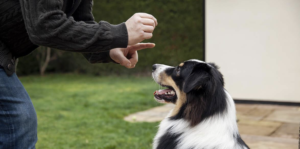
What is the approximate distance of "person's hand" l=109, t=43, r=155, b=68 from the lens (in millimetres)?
1922

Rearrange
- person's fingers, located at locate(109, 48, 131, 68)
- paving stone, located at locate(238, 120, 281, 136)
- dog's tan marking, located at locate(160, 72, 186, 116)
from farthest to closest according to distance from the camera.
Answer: paving stone, located at locate(238, 120, 281, 136) → dog's tan marking, located at locate(160, 72, 186, 116) → person's fingers, located at locate(109, 48, 131, 68)

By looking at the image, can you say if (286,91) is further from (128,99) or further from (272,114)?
(128,99)

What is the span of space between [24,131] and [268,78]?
594cm

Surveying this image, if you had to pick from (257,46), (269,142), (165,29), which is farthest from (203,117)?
(165,29)

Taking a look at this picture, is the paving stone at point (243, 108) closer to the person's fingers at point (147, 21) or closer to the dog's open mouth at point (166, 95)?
the dog's open mouth at point (166, 95)

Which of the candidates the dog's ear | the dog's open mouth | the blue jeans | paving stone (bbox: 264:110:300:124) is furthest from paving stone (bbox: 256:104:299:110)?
the blue jeans

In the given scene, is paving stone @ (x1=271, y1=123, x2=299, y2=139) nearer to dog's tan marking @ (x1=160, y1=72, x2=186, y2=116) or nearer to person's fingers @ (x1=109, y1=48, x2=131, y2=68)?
dog's tan marking @ (x1=160, y1=72, x2=186, y2=116)

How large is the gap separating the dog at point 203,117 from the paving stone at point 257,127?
261 centimetres

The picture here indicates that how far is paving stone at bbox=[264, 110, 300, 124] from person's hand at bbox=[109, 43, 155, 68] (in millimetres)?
4094

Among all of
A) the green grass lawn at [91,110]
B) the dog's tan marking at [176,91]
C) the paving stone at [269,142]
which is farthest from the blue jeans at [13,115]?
the paving stone at [269,142]

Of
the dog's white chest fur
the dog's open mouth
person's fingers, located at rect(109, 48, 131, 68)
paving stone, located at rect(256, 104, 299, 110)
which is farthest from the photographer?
paving stone, located at rect(256, 104, 299, 110)

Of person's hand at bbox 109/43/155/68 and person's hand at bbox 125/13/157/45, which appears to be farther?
person's hand at bbox 109/43/155/68

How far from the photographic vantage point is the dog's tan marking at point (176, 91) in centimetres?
246

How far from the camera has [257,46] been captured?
6734mm
